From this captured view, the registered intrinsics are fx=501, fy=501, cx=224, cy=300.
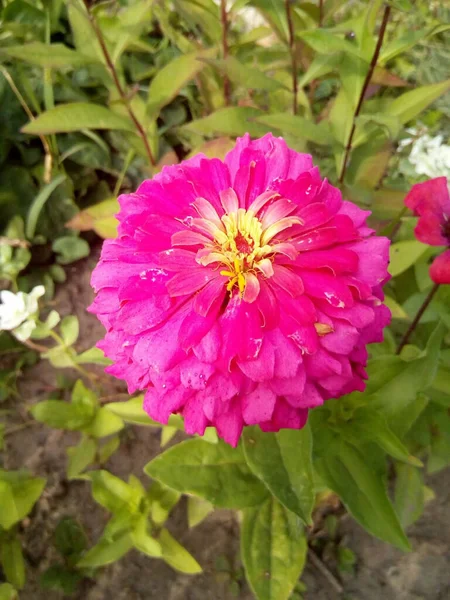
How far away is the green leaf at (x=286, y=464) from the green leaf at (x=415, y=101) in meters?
0.61

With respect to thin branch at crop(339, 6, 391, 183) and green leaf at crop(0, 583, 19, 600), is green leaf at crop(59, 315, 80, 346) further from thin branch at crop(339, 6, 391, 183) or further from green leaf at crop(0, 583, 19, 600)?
thin branch at crop(339, 6, 391, 183)

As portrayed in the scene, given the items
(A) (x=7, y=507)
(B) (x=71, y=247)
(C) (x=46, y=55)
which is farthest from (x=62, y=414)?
(C) (x=46, y=55)

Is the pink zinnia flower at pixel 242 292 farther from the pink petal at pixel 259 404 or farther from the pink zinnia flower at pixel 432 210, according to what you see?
the pink zinnia flower at pixel 432 210

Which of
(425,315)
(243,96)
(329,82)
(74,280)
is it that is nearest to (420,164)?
(425,315)

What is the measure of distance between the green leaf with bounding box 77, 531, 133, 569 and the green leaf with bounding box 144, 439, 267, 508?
0.24 m

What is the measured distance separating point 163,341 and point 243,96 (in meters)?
1.06

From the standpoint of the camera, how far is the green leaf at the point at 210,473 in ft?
2.47

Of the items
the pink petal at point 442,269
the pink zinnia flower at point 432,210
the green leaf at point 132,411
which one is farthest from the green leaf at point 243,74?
the green leaf at point 132,411

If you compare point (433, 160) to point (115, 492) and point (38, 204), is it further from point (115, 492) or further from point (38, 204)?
point (38, 204)

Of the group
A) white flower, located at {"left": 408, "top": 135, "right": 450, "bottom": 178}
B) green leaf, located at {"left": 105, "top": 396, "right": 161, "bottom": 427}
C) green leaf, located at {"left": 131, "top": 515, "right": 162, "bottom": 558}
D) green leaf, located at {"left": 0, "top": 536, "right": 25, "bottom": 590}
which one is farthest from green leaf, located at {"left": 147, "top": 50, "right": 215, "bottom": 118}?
green leaf, located at {"left": 0, "top": 536, "right": 25, "bottom": 590}

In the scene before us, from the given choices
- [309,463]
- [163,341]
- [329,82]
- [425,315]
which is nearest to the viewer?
[163,341]

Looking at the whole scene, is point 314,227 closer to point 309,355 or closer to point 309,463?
point 309,355

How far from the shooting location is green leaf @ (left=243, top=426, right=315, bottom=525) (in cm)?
64

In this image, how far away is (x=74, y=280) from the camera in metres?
1.43
